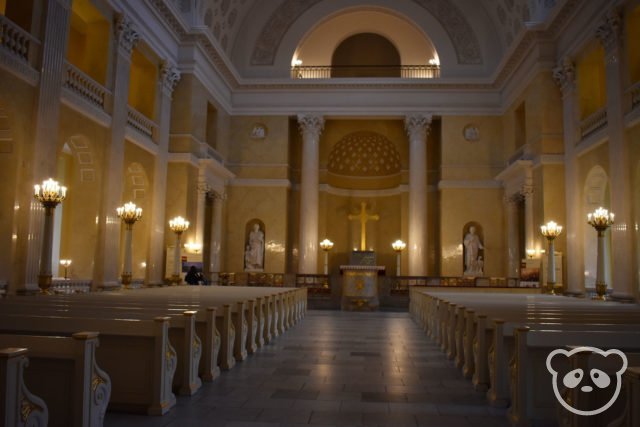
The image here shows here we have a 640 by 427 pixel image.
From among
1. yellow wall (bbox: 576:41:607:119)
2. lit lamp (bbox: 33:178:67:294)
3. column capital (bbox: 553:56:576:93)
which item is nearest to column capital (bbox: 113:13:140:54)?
lit lamp (bbox: 33:178:67:294)

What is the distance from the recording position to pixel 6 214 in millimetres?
11945

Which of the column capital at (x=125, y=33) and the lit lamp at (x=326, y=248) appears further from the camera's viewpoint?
the lit lamp at (x=326, y=248)

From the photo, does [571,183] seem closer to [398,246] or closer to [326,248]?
[398,246]

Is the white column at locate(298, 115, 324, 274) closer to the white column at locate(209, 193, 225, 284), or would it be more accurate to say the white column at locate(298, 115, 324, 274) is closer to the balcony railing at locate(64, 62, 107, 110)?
the white column at locate(209, 193, 225, 284)

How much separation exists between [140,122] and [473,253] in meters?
15.4

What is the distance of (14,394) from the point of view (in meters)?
3.38

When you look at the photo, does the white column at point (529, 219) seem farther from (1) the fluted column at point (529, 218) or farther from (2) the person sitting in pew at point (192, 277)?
(2) the person sitting in pew at point (192, 277)

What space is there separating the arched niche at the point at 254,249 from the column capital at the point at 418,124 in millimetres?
8503

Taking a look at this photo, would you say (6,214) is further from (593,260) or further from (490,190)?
(490,190)

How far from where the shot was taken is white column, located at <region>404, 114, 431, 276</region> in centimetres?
2648

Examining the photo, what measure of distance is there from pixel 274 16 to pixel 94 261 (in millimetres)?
16477

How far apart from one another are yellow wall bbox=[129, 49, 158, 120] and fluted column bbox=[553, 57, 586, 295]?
14127 millimetres

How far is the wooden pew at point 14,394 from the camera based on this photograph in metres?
3.31

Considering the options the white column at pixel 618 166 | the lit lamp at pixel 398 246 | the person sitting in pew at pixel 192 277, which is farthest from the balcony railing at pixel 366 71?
the person sitting in pew at pixel 192 277
